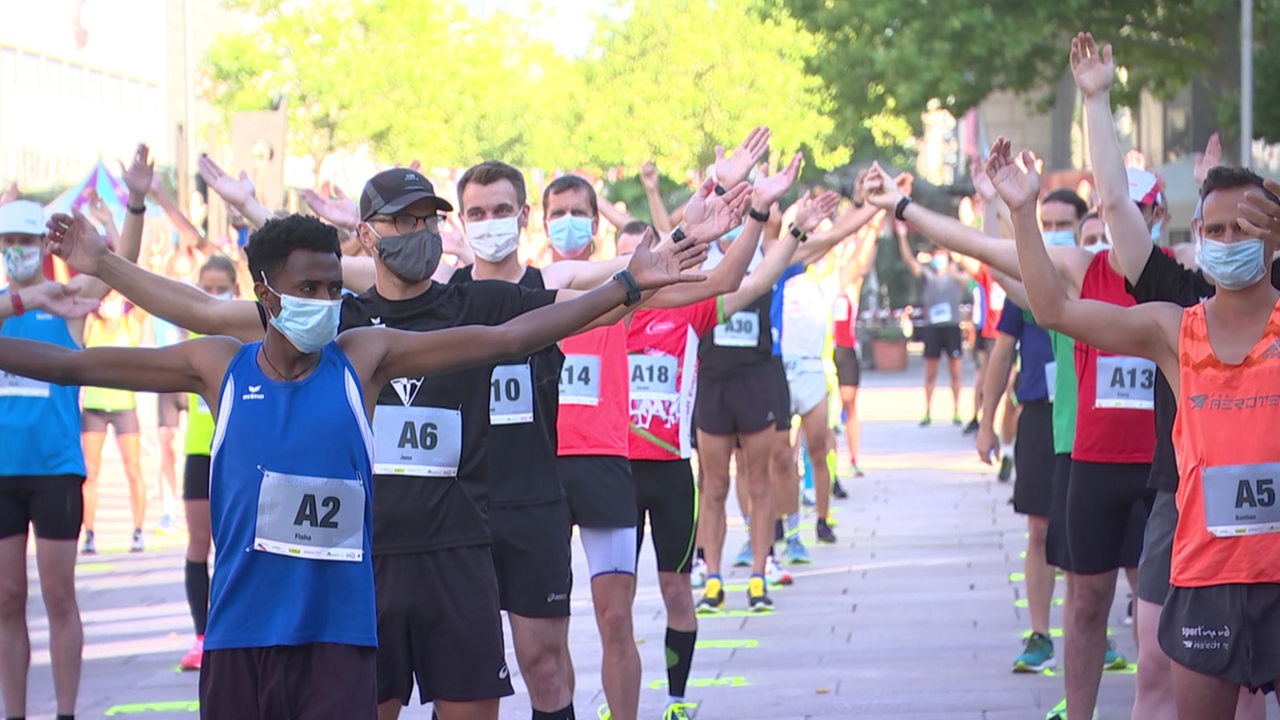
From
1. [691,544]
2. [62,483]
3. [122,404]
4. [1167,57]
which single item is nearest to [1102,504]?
[691,544]

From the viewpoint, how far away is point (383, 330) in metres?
5.39

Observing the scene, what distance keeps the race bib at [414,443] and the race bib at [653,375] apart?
3581mm

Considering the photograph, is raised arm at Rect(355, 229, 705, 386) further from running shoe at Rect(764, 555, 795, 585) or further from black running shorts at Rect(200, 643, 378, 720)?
running shoe at Rect(764, 555, 795, 585)

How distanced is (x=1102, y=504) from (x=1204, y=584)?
2251mm

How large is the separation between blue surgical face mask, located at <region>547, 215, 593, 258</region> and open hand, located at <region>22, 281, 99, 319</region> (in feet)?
6.02

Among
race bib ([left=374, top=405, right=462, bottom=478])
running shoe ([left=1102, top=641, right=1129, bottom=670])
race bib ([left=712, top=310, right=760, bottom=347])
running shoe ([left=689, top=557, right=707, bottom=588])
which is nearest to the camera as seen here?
race bib ([left=374, top=405, right=462, bottom=478])

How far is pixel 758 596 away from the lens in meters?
12.3

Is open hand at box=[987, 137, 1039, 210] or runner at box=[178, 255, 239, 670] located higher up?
open hand at box=[987, 137, 1039, 210]

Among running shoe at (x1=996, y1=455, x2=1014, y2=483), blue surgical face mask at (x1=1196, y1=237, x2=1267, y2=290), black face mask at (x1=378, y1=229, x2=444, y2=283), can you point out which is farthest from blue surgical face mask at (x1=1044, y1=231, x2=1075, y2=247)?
running shoe at (x1=996, y1=455, x2=1014, y2=483)

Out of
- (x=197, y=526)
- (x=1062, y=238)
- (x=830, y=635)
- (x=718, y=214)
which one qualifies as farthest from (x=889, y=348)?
(x=718, y=214)

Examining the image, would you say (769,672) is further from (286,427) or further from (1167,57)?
(1167,57)

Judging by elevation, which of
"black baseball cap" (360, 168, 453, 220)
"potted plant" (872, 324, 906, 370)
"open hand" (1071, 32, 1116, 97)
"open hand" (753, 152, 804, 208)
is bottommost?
"potted plant" (872, 324, 906, 370)

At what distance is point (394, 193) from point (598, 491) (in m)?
2.27

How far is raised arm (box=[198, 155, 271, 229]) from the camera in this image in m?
7.48
